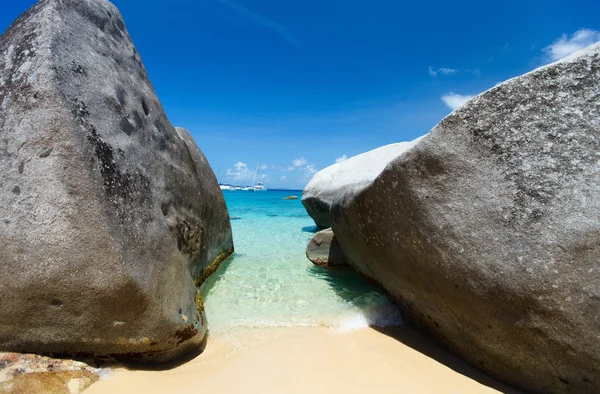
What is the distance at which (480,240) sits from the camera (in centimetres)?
230

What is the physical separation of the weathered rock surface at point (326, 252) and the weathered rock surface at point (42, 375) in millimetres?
3633

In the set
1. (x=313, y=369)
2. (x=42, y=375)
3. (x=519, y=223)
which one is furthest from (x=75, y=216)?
(x=519, y=223)

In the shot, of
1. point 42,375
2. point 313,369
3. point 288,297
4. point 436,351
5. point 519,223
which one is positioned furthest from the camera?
point 288,297

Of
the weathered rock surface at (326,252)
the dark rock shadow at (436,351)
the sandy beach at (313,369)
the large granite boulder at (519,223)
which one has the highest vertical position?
the large granite boulder at (519,223)

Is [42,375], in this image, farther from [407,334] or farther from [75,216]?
[407,334]

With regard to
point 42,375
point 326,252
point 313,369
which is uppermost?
point 326,252

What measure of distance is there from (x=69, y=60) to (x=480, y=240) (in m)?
3.13

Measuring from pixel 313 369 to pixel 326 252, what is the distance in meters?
3.05

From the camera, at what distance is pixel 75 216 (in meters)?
2.04

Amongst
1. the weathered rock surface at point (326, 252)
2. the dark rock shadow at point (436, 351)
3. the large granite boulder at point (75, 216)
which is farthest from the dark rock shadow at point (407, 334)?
the large granite boulder at point (75, 216)

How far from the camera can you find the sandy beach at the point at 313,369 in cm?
219

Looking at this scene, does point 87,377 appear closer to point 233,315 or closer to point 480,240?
point 233,315

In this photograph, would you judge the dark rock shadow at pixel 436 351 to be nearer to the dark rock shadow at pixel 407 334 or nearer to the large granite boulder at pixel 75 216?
the dark rock shadow at pixel 407 334

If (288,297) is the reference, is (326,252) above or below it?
above
